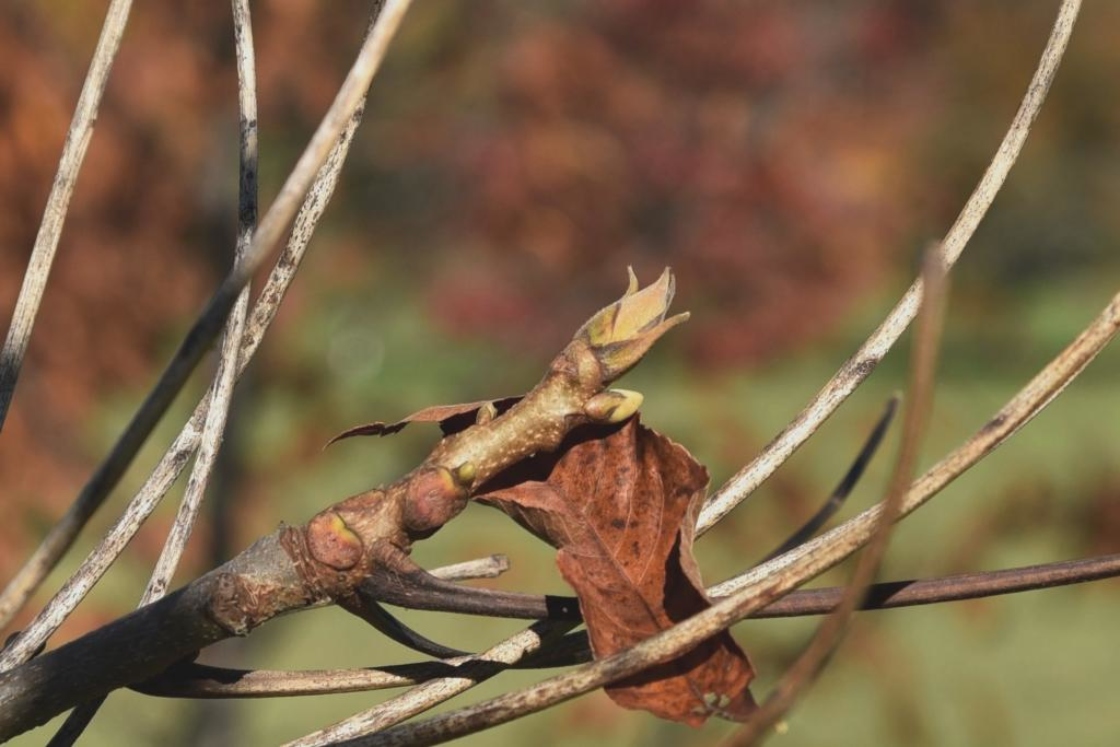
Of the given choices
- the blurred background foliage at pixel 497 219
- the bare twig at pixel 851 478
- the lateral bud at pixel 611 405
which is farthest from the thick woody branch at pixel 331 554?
the blurred background foliage at pixel 497 219

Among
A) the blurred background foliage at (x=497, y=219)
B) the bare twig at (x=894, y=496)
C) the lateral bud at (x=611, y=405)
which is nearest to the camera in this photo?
the bare twig at (x=894, y=496)

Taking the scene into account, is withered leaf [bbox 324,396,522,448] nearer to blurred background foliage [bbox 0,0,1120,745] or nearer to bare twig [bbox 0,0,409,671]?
bare twig [bbox 0,0,409,671]

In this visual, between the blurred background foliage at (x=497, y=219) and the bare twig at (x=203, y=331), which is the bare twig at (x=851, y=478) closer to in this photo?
the bare twig at (x=203, y=331)

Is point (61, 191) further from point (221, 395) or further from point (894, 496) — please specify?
point (894, 496)

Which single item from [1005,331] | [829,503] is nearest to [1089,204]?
[1005,331]

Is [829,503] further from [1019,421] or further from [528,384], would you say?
[528,384]

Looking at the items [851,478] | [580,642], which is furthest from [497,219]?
[580,642]

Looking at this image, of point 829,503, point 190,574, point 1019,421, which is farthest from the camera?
point 190,574
